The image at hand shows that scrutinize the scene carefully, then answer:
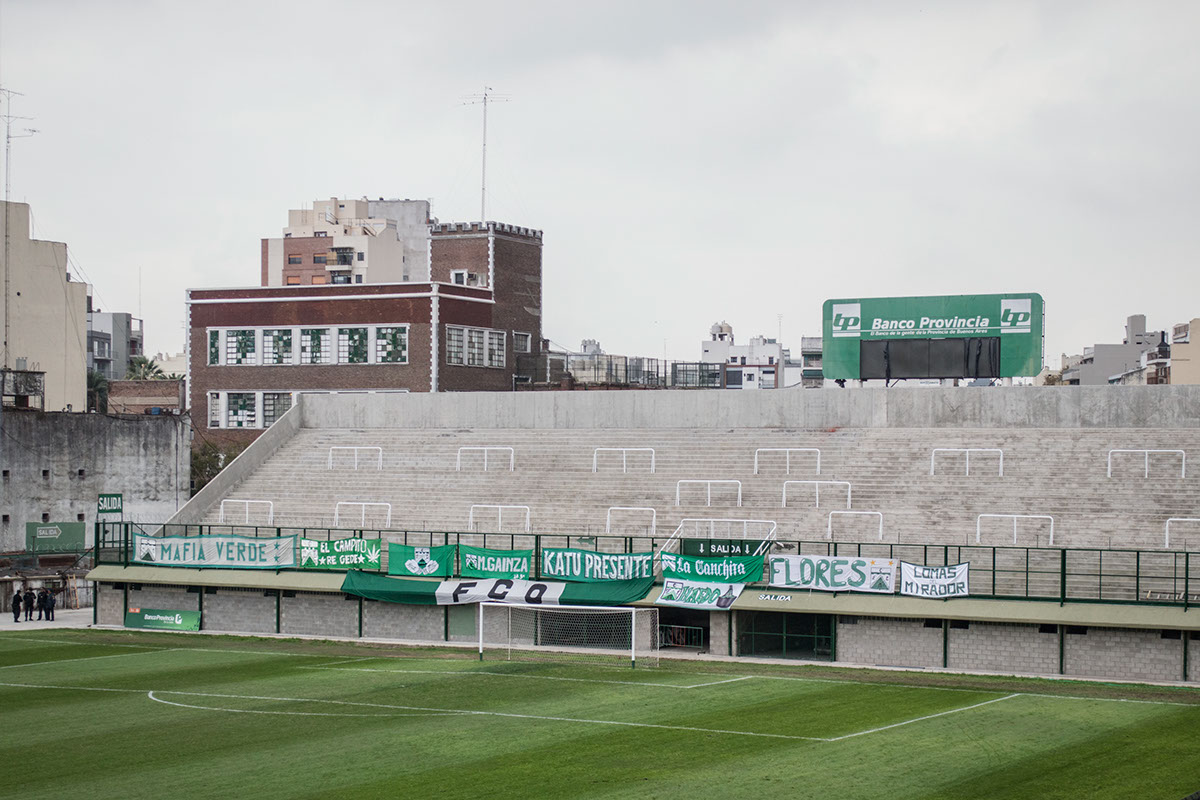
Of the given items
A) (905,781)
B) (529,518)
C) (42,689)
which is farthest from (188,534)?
(905,781)

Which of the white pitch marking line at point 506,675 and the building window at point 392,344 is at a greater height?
the building window at point 392,344

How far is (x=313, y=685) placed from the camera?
115 ft

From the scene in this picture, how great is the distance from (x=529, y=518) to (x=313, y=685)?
15840 millimetres

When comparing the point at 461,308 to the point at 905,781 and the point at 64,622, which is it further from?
the point at 905,781

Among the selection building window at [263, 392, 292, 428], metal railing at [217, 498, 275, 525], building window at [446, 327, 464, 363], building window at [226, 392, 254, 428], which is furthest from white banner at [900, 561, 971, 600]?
building window at [226, 392, 254, 428]

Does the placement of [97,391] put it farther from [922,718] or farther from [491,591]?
[922,718]

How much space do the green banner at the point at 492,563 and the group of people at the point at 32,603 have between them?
58.6ft

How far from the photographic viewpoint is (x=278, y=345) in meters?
82.9

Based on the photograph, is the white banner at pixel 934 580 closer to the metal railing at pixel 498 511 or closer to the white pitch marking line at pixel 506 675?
the white pitch marking line at pixel 506 675

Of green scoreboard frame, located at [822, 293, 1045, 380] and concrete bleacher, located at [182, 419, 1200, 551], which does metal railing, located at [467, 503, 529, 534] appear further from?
green scoreboard frame, located at [822, 293, 1045, 380]

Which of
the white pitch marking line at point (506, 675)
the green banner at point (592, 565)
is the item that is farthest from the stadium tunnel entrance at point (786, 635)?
the white pitch marking line at point (506, 675)

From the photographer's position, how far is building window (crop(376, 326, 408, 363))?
264ft

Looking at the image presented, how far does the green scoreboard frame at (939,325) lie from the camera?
53031 mm

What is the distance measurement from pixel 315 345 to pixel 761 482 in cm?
3982
